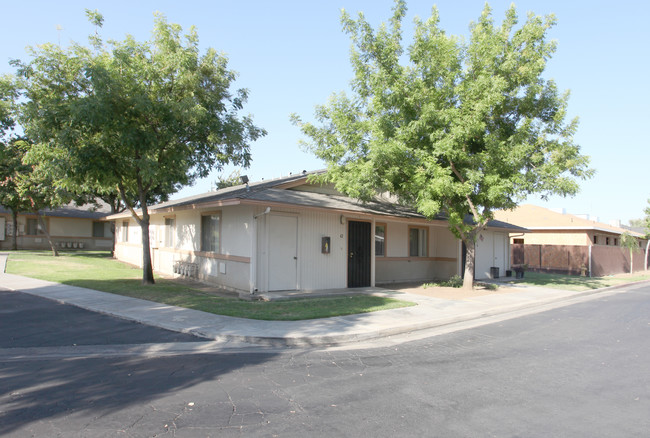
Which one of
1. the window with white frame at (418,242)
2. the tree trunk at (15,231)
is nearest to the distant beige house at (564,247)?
the window with white frame at (418,242)

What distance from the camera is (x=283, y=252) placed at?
13703 mm

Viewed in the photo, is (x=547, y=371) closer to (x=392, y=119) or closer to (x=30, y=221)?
(x=392, y=119)

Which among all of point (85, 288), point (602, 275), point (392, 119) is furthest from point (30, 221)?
point (602, 275)

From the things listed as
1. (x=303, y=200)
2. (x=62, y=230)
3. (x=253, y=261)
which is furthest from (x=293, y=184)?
(x=62, y=230)

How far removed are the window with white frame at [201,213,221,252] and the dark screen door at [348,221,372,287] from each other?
15.5 ft

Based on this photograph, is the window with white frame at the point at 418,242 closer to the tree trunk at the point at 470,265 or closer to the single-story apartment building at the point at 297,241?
the single-story apartment building at the point at 297,241

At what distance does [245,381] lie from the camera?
221 inches

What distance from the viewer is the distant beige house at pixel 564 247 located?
93.7ft

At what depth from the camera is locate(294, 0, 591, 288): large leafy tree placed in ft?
44.7

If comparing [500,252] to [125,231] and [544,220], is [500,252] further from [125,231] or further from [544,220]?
[125,231]

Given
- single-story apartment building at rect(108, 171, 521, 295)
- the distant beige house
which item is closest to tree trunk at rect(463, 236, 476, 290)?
single-story apartment building at rect(108, 171, 521, 295)

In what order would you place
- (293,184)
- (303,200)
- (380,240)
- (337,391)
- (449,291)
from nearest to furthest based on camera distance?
(337,391) < (303,200) < (449,291) < (293,184) < (380,240)

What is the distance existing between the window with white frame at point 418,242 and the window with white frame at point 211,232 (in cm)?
858

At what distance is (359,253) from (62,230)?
31.6m
